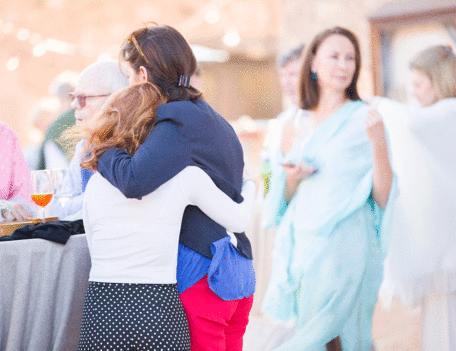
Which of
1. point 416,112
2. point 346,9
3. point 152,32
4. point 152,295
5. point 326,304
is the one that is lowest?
point 326,304

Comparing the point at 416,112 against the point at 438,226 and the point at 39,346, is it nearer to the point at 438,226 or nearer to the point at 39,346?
the point at 438,226

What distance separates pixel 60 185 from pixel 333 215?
3.51 ft

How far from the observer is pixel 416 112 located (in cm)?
285

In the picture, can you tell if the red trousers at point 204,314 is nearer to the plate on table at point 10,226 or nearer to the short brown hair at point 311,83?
the plate on table at point 10,226

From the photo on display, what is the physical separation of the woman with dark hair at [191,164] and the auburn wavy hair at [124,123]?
25 millimetres

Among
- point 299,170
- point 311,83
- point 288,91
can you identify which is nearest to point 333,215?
point 299,170

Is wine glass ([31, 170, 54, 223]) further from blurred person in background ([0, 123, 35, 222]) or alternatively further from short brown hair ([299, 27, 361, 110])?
short brown hair ([299, 27, 361, 110])

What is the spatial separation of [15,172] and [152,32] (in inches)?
33.1

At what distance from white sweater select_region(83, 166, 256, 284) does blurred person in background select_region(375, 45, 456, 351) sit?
61.7 inches

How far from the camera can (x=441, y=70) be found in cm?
271

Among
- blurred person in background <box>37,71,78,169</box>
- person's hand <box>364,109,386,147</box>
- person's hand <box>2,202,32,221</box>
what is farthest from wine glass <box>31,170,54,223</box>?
person's hand <box>364,109,386,147</box>

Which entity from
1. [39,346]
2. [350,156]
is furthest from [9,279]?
[350,156]

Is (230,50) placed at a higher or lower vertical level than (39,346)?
higher

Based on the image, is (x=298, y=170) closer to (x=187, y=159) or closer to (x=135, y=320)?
(x=187, y=159)
